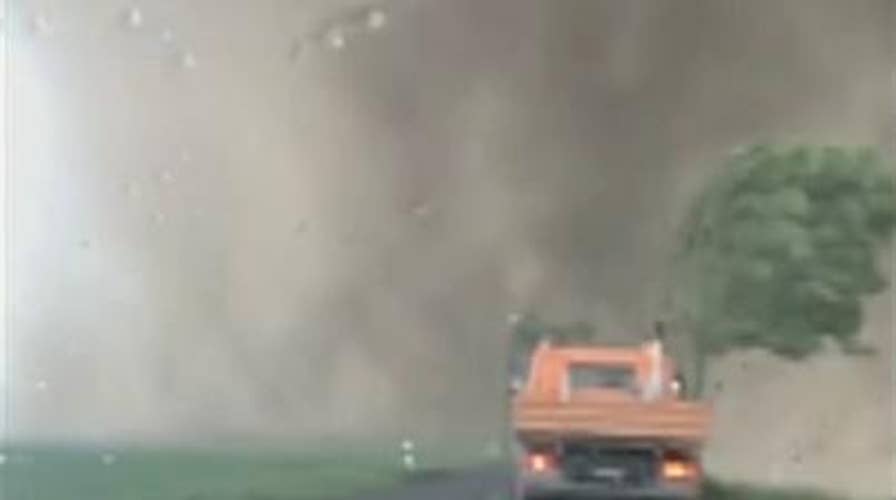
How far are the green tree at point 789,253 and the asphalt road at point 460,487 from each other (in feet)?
2.35

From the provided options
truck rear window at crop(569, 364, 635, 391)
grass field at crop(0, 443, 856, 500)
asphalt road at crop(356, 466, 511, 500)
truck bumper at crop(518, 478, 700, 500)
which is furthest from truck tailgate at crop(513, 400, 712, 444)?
grass field at crop(0, 443, 856, 500)

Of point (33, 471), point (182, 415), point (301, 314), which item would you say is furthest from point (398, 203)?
point (33, 471)

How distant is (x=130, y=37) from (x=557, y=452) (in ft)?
6.77

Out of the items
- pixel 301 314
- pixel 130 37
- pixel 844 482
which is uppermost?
pixel 130 37

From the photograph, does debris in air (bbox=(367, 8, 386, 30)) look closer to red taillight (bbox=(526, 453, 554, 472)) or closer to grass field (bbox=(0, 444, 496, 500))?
grass field (bbox=(0, 444, 496, 500))

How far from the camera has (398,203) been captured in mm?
6711

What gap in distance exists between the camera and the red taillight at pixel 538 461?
18.8ft

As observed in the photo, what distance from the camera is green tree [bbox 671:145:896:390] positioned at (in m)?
6.18

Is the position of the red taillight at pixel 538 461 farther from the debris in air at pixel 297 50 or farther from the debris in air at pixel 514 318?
the debris in air at pixel 297 50

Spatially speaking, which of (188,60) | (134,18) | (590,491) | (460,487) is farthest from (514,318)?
(134,18)

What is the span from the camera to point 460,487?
632 centimetres

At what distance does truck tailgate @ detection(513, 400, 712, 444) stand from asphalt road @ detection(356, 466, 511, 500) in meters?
0.45

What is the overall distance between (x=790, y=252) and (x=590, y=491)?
3.44 ft

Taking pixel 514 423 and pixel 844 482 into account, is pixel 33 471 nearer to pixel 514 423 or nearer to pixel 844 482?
pixel 514 423
